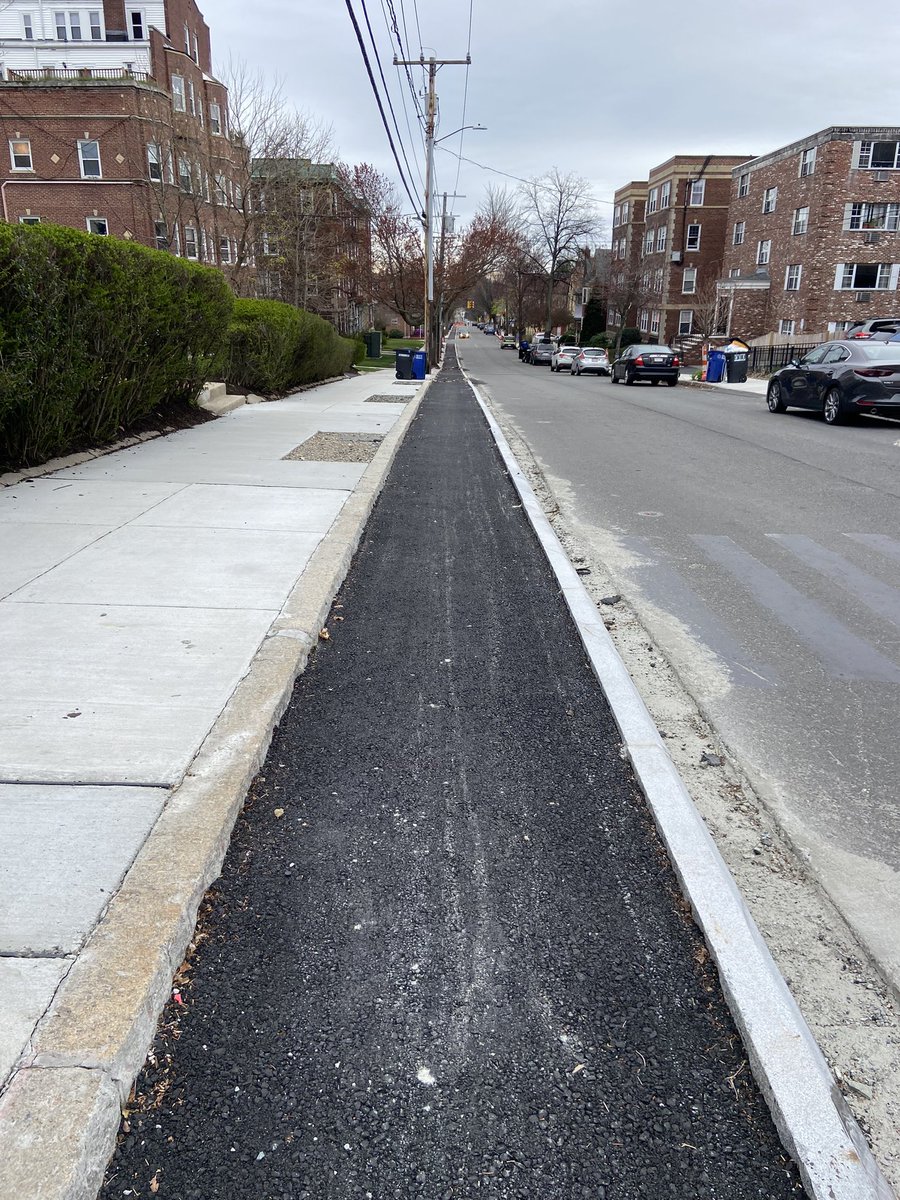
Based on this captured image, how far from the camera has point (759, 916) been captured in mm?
2807

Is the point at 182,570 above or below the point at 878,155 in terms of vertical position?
below

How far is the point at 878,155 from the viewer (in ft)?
132

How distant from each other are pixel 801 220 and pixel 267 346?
116ft

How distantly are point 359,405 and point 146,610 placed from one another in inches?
559

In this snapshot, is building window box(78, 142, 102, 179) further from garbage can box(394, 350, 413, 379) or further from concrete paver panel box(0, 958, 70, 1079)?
concrete paver panel box(0, 958, 70, 1079)

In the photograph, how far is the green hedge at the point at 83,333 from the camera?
770 centimetres

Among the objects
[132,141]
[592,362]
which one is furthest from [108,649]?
[592,362]

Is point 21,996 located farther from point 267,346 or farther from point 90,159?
point 90,159

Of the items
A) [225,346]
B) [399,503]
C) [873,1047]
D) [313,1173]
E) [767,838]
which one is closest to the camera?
[313,1173]

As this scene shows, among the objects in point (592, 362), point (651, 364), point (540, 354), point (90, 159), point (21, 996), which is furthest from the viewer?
point (540, 354)

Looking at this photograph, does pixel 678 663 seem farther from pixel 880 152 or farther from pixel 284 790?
pixel 880 152

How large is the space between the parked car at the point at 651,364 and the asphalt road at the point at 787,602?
62.8 ft

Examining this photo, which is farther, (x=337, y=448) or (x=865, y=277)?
(x=865, y=277)

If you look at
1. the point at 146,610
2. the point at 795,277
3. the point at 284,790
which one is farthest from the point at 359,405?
the point at 795,277
